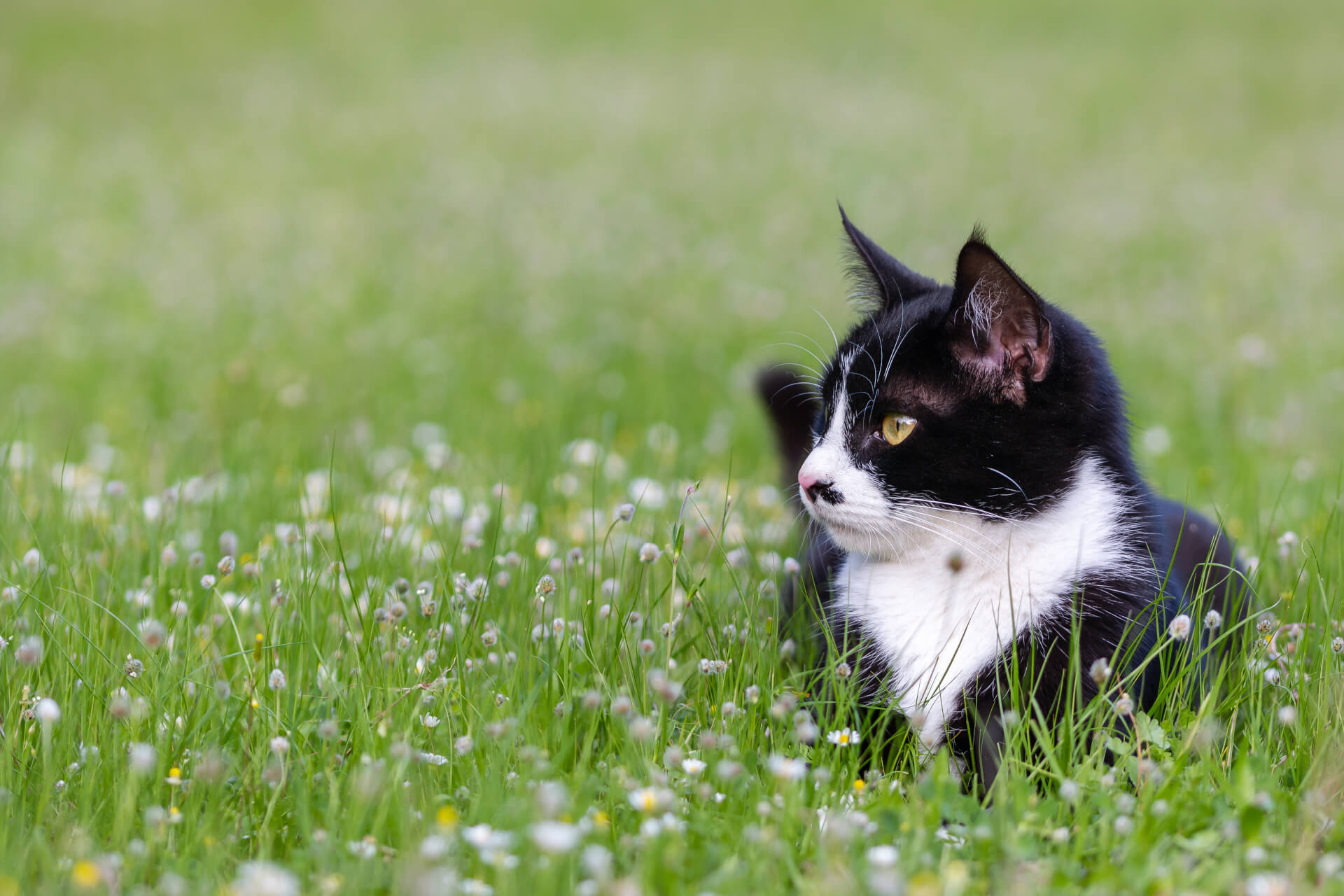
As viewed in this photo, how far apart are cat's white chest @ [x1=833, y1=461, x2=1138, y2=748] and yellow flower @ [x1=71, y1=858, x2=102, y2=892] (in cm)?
156

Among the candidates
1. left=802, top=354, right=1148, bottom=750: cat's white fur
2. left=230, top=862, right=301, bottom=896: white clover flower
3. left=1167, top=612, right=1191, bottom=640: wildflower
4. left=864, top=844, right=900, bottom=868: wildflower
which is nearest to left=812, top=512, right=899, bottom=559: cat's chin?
left=802, top=354, right=1148, bottom=750: cat's white fur

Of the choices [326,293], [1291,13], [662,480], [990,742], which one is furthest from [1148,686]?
[1291,13]

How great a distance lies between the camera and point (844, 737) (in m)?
2.16

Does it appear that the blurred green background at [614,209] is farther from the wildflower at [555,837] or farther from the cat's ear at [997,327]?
the wildflower at [555,837]

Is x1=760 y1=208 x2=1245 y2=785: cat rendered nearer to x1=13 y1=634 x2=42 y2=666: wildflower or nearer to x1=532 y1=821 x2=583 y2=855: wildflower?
x1=532 y1=821 x2=583 y2=855: wildflower

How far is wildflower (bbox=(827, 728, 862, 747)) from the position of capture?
2.12m

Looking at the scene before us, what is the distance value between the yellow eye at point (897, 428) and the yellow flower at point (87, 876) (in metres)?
1.81

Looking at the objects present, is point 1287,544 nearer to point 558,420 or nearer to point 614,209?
point 558,420

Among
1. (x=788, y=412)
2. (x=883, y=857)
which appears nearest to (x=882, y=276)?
(x=788, y=412)

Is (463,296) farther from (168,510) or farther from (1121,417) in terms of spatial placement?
(1121,417)

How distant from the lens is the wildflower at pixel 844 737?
6.96ft

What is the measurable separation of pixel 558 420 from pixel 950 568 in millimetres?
3250

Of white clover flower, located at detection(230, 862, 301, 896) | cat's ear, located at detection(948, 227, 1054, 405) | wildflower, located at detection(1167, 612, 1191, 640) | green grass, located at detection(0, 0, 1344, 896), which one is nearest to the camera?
white clover flower, located at detection(230, 862, 301, 896)

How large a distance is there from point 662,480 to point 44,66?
17.1m
